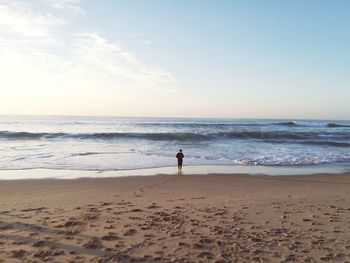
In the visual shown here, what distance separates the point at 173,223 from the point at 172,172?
295 inches

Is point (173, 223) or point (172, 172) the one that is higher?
point (173, 223)

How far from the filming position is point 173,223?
6.39 meters

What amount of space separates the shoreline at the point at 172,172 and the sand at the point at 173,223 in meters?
1.84

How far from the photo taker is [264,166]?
15.9 m

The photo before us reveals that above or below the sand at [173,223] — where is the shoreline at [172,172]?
below

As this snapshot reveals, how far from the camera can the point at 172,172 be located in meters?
13.9

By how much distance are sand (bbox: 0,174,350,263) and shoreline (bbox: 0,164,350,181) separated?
6.03 feet

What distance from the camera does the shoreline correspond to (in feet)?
41.4

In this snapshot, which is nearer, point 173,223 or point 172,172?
point 173,223

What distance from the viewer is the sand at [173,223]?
495 centimetres

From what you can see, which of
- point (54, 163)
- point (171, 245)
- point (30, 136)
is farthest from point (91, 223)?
point (30, 136)

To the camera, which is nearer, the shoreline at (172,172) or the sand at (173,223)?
the sand at (173,223)

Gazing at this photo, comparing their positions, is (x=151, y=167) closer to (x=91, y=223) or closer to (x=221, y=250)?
(x=91, y=223)

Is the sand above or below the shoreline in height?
above
